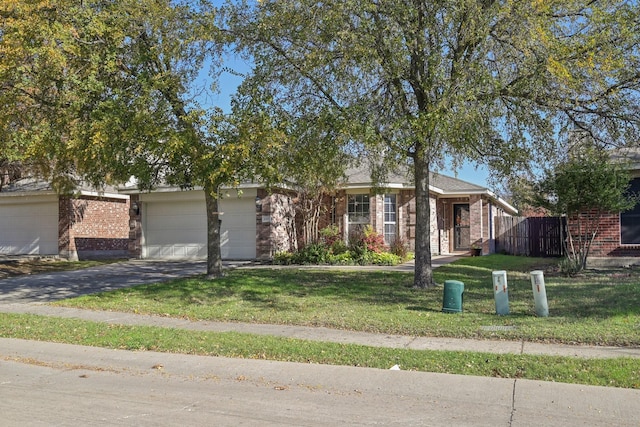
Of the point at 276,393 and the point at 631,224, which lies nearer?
the point at 276,393

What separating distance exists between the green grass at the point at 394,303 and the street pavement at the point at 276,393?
73 centimetres

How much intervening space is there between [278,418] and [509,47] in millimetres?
9574

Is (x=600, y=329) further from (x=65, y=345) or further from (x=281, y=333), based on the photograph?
(x=65, y=345)

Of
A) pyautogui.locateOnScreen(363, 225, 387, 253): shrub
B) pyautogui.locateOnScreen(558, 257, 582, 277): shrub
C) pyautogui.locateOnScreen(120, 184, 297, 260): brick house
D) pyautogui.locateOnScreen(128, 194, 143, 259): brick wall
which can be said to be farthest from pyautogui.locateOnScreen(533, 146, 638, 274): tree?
pyautogui.locateOnScreen(128, 194, 143, 259): brick wall

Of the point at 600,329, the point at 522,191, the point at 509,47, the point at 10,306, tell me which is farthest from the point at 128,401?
the point at 522,191

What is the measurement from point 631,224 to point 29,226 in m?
24.5

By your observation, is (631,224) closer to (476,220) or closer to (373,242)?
(373,242)

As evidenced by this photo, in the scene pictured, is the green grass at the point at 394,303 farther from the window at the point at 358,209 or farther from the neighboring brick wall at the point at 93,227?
the neighboring brick wall at the point at 93,227

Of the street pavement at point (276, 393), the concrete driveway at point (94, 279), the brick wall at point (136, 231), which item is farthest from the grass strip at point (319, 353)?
the brick wall at point (136, 231)

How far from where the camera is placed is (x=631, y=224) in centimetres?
1748

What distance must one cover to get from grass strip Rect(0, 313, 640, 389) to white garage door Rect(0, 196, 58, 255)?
1656 centimetres

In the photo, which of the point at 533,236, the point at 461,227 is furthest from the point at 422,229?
the point at 461,227

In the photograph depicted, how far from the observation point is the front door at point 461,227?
28641 millimetres

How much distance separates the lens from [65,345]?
8.68m
